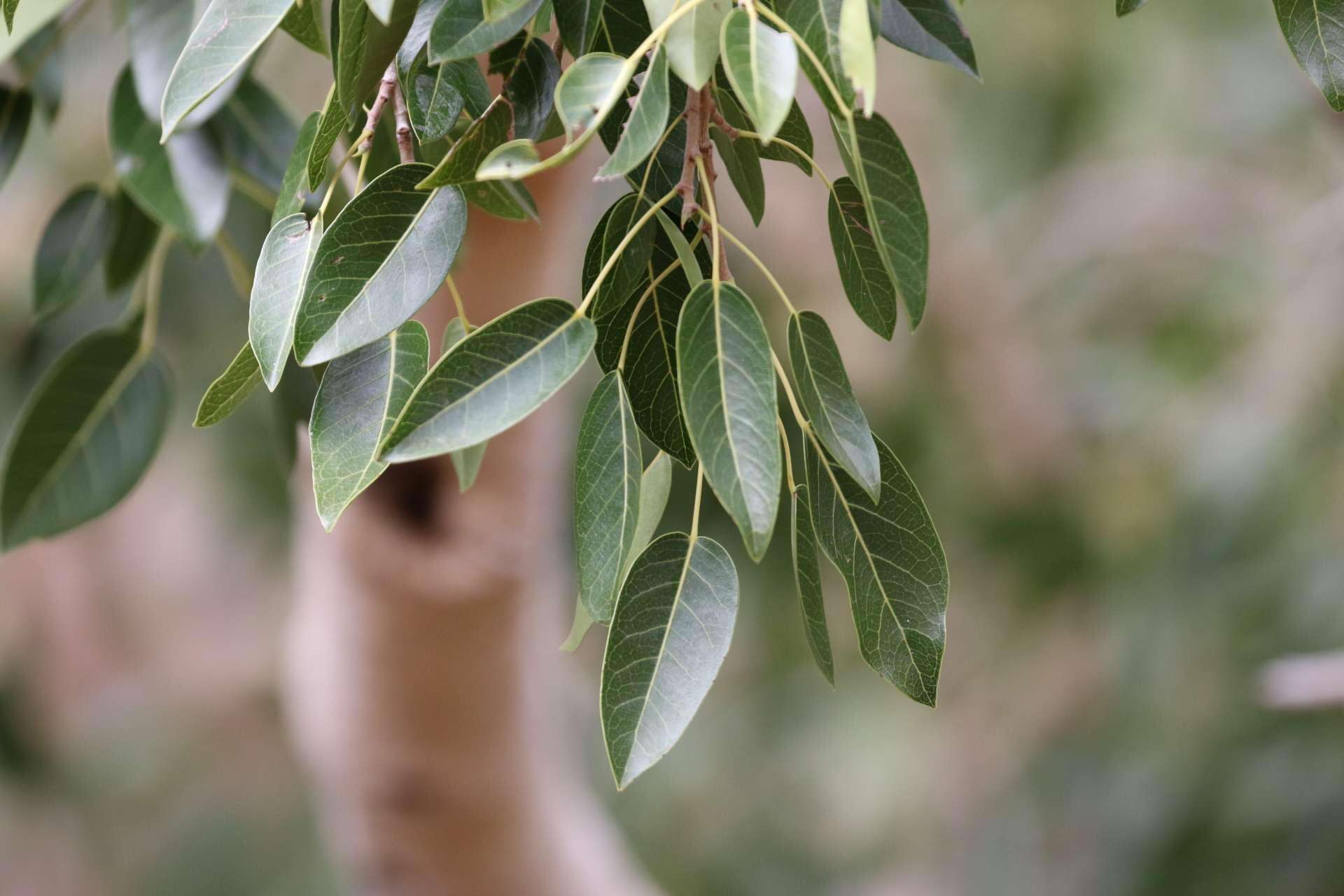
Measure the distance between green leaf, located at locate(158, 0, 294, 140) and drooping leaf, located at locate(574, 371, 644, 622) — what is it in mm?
104

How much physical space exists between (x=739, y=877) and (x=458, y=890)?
116 cm

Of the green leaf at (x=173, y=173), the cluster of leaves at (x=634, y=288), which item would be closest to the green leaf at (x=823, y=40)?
the cluster of leaves at (x=634, y=288)

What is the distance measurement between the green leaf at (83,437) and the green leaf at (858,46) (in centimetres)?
42

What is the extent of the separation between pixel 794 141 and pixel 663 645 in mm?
136

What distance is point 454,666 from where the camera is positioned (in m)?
1.03

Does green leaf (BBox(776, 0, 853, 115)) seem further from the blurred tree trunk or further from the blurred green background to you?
the blurred green background

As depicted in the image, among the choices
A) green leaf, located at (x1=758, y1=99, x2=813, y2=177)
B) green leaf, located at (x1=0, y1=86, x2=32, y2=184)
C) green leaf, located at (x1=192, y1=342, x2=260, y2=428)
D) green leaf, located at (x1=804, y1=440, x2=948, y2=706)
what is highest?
green leaf, located at (x1=0, y1=86, x2=32, y2=184)

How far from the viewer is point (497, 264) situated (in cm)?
85

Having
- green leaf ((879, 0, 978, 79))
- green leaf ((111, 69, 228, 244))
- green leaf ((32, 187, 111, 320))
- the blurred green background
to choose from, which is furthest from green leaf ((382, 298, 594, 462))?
the blurred green background

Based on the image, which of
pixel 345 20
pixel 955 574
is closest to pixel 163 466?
pixel 955 574

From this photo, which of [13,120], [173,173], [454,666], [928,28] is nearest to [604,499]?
[928,28]

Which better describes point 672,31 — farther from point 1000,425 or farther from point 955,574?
point 955,574

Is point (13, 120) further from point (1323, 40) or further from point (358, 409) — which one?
point (1323, 40)

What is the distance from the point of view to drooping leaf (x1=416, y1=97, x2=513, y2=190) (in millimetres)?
268
